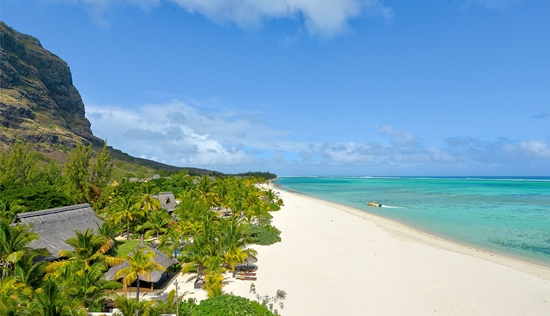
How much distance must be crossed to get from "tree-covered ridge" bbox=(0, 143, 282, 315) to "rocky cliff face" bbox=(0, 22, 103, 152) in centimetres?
7248

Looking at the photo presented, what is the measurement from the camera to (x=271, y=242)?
96.5 ft

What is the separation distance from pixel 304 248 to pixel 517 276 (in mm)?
16514

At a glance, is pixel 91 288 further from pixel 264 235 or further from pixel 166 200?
pixel 166 200

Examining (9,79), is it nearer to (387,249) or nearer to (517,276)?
(387,249)

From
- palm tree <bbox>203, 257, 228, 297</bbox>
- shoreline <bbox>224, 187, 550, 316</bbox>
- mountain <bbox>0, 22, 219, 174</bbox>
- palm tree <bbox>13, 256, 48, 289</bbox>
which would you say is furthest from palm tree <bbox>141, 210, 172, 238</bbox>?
mountain <bbox>0, 22, 219, 174</bbox>

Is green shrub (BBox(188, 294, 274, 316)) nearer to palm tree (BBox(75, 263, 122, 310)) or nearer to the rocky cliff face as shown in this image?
palm tree (BBox(75, 263, 122, 310))

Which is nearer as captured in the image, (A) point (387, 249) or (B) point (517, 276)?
(B) point (517, 276)

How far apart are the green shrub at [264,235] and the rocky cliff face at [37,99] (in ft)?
329

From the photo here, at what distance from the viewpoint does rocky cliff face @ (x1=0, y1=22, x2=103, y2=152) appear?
4070 inches

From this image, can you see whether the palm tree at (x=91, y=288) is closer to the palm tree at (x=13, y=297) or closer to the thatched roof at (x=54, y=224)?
the palm tree at (x=13, y=297)

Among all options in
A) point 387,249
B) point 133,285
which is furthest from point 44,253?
point 387,249

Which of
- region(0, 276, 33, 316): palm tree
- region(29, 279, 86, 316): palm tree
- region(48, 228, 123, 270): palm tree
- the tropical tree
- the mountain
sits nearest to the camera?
region(0, 276, 33, 316): palm tree

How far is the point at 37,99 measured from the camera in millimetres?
125438

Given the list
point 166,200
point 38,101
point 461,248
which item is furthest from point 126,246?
point 38,101
